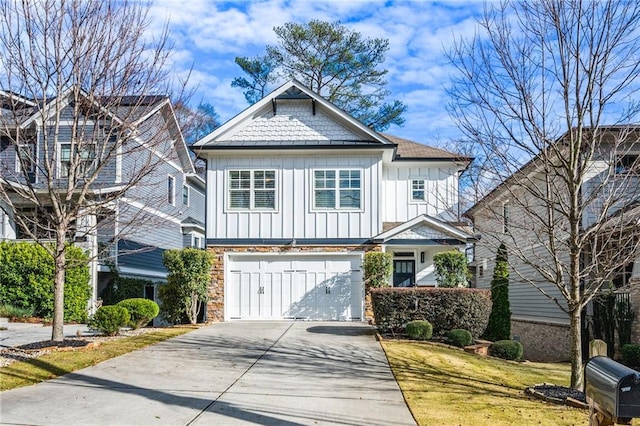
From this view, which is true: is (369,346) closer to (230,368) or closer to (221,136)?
(230,368)

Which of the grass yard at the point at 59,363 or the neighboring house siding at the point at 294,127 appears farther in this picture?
the neighboring house siding at the point at 294,127

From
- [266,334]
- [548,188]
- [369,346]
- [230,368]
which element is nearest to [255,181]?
[266,334]

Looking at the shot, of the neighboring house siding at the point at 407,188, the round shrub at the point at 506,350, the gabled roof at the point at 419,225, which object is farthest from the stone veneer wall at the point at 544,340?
the neighboring house siding at the point at 407,188

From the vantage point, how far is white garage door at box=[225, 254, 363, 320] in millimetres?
20609

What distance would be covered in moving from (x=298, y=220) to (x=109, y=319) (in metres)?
7.61

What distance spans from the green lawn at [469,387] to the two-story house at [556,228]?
175 centimetres

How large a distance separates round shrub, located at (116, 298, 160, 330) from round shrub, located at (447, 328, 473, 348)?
7.96 metres

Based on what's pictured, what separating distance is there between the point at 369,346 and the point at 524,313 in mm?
11449

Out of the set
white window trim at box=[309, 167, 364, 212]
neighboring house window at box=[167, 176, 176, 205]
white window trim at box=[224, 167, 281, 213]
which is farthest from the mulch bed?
neighboring house window at box=[167, 176, 176, 205]

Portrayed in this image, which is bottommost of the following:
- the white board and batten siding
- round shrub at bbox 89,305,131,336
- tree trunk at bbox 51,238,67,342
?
round shrub at bbox 89,305,131,336

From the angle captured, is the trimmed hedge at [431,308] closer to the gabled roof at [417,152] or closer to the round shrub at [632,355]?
the round shrub at [632,355]

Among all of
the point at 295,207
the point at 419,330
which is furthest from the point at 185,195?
the point at 419,330

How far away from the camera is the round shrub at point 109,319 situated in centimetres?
1501

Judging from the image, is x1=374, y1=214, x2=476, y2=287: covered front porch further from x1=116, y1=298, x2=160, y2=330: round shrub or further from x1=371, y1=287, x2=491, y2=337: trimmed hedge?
x1=116, y1=298, x2=160, y2=330: round shrub
